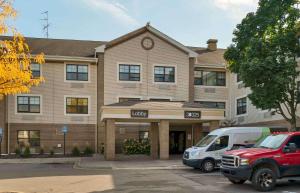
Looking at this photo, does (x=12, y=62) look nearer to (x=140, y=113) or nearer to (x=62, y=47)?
(x=140, y=113)

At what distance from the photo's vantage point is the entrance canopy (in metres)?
28.8

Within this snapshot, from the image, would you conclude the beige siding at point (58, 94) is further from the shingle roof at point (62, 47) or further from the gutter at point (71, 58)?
the shingle roof at point (62, 47)

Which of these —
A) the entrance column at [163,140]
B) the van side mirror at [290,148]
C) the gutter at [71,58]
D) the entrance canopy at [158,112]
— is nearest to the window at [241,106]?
the entrance canopy at [158,112]

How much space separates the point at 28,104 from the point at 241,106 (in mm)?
18823

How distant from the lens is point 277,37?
23562 millimetres

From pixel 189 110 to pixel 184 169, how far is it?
711 centimetres

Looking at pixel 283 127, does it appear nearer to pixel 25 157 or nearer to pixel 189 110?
pixel 189 110

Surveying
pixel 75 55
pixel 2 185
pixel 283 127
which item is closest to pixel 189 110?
pixel 283 127

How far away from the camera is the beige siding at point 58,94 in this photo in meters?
36.6

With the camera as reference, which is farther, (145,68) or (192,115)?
(145,68)

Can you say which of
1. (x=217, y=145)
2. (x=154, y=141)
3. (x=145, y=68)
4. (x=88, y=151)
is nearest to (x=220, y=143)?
(x=217, y=145)

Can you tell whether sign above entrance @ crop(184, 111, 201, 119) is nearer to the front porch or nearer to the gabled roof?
the front porch

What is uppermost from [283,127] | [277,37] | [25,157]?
[277,37]

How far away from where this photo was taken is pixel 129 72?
37625 millimetres
